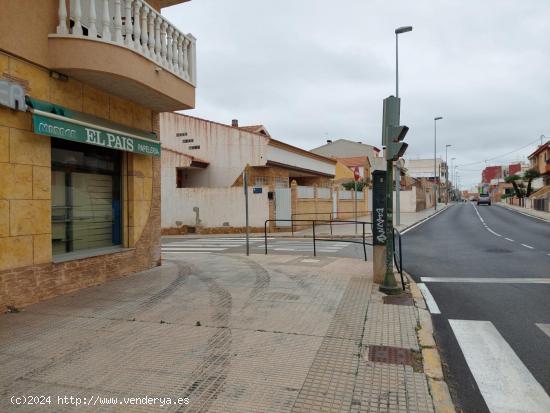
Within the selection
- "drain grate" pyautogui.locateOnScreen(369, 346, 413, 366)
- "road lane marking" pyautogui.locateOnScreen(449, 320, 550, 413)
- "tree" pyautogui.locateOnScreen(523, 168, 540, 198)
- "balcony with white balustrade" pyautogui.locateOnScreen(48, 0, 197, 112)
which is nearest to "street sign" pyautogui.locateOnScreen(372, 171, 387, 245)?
"road lane marking" pyautogui.locateOnScreen(449, 320, 550, 413)

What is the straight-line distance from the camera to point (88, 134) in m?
6.93

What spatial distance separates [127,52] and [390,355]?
6021mm

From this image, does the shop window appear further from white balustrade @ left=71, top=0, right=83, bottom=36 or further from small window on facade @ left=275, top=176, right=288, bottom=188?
small window on facade @ left=275, top=176, right=288, bottom=188

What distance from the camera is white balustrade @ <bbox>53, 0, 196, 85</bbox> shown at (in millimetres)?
6727

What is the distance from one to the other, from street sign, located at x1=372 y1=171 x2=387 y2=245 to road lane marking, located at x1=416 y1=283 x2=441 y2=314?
3.69 ft

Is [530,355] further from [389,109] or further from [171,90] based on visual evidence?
[171,90]

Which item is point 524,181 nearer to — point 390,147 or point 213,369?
point 390,147

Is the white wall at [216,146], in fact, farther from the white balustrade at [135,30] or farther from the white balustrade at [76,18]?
the white balustrade at [76,18]

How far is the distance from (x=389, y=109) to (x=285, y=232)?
1518 cm

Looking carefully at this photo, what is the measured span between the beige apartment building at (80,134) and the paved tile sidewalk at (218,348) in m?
0.80

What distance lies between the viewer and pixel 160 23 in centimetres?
818

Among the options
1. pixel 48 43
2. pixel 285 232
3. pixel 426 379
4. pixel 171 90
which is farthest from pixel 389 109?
pixel 285 232

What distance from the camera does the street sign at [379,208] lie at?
7551 millimetres

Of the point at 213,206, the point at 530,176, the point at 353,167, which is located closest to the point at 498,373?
the point at 213,206
